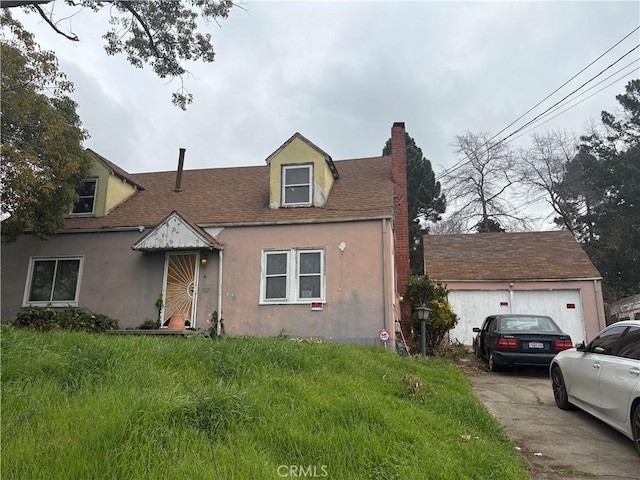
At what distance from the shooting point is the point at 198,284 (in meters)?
12.7

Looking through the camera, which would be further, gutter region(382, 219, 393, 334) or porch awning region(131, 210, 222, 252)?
porch awning region(131, 210, 222, 252)

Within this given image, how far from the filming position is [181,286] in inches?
503

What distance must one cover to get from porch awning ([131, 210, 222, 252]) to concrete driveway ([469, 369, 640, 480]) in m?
7.94

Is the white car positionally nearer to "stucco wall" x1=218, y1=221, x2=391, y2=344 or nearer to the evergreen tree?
"stucco wall" x1=218, y1=221, x2=391, y2=344

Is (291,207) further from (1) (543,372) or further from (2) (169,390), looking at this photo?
(2) (169,390)

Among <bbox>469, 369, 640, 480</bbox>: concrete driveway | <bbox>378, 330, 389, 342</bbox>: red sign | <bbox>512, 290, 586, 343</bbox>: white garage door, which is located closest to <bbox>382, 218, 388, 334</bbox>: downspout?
<bbox>378, 330, 389, 342</bbox>: red sign

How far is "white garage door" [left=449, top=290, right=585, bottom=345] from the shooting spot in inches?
663

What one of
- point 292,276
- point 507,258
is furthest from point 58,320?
point 507,258

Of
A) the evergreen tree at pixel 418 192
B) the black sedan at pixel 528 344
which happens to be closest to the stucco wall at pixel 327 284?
the black sedan at pixel 528 344

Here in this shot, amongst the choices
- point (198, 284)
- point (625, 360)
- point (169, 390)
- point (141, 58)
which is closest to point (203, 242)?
point (198, 284)

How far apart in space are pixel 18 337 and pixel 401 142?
13338 millimetres

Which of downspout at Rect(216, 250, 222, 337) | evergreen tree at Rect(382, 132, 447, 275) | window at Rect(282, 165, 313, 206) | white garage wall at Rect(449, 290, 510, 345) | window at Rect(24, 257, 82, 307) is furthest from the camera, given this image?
evergreen tree at Rect(382, 132, 447, 275)

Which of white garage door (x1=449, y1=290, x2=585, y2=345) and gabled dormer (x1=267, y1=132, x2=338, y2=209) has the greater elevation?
gabled dormer (x1=267, y1=132, x2=338, y2=209)

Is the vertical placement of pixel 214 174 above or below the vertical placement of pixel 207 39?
below
